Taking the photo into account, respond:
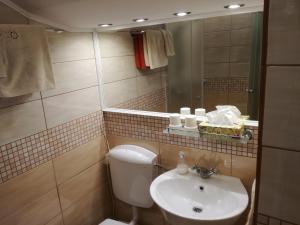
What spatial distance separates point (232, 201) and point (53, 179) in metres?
1.15

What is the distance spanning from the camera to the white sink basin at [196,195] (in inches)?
54.8

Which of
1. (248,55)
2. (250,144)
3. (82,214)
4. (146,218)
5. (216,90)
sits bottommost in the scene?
(146,218)

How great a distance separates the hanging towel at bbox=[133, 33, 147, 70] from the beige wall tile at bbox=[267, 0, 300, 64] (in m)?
1.64

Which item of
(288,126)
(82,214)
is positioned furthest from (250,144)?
(82,214)

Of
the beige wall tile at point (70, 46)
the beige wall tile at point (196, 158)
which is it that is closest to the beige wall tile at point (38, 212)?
the beige wall tile at point (196, 158)

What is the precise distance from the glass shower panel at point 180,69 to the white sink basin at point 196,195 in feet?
2.24

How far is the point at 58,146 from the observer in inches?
66.3

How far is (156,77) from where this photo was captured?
7.40 feet

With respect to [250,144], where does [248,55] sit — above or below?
above

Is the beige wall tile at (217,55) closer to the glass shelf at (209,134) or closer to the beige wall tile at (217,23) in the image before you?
the beige wall tile at (217,23)

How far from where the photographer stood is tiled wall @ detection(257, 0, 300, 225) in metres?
0.47

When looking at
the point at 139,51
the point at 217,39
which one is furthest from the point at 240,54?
the point at 139,51

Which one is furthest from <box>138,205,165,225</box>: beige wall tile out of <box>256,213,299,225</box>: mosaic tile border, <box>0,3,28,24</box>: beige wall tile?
<box>0,3,28,24</box>: beige wall tile

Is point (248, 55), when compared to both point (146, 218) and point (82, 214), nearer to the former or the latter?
point (146, 218)
